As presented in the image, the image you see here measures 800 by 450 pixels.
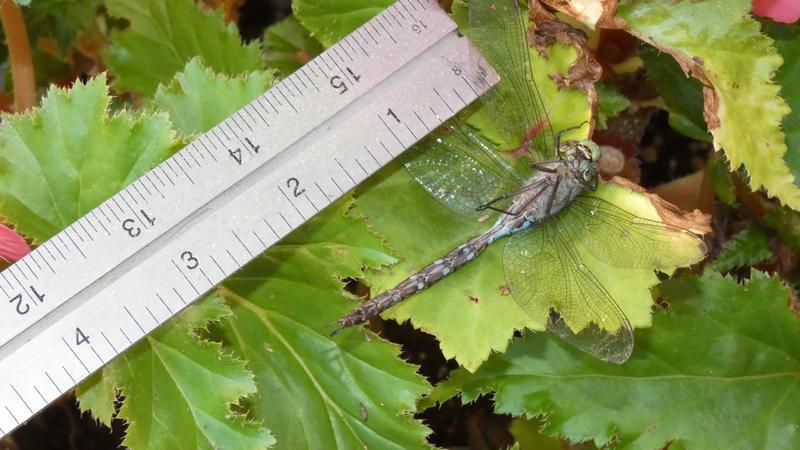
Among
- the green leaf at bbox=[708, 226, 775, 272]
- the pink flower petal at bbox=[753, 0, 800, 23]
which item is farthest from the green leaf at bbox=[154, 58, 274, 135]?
the green leaf at bbox=[708, 226, 775, 272]

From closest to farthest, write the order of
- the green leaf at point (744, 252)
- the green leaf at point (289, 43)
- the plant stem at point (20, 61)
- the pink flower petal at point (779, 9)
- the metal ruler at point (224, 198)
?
1. the metal ruler at point (224, 198)
2. the pink flower petal at point (779, 9)
3. the plant stem at point (20, 61)
4. the green leaf at point (744, 252)
5. the green leaf at point (289, 43)

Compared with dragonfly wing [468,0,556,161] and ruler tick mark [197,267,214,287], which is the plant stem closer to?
ruler tick mark [197,267,214,287]

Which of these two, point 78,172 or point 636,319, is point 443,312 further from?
point 78,172

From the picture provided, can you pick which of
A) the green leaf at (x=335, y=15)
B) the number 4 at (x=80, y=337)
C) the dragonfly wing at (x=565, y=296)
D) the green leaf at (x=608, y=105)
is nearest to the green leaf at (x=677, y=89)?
the green leaf at (x=608, y=105)

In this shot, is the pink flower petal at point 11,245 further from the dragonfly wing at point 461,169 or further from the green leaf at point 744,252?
the green leaf at point 744,252

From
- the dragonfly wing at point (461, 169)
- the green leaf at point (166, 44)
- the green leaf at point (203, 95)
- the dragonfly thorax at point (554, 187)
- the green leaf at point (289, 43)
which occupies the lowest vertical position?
the dragonfly thorax at point (554, 187)

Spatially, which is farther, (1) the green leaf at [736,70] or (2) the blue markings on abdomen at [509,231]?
(2) the blue markings on abdomen at [509,231]

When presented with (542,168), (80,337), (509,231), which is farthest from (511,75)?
(80,337)

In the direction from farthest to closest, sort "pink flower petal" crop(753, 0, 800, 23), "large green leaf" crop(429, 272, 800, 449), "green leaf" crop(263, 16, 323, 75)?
1. "green leaf" crop(263, 16, 323, 75)
2. "large green leaf" crop(429, 272, 800, 449)
3. "pink flower petal" crop(753, 0, 800, 23)
